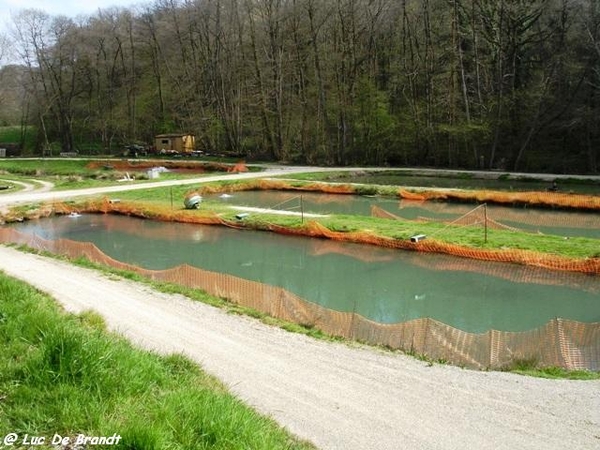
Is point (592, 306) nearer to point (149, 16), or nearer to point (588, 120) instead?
A: point (588, 120)

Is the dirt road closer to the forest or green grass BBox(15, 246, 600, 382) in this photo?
green grass BBox(15, 246, 600, 382)

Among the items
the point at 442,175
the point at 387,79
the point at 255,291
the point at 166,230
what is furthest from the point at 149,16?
the point at 255,291

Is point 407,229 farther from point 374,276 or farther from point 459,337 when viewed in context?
point 459,337

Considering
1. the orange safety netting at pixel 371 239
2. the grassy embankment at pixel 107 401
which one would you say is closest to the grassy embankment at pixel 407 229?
the orange safety netting at pixel 371 239

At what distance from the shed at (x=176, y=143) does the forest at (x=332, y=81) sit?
2201 millimetres

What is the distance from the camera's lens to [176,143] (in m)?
61.6

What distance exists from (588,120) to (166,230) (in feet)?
92.3

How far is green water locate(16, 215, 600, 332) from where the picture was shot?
13.3 metres

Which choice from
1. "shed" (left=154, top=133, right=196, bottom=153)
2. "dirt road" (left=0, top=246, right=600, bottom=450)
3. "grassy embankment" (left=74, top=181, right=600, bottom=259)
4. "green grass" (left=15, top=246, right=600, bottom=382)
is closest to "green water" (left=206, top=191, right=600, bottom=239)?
"grassy embankment" (left=74, top=181, right=600, bottom=259)

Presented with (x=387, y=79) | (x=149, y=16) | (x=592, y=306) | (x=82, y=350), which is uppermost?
(x=149, y=16)

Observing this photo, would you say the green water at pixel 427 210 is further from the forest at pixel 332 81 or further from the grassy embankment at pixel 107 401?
the grassy embankment at pixel 107 401

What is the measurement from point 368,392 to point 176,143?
187ft

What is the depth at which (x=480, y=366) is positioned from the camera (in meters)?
9.23

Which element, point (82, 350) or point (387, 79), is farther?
point (387, 79)
